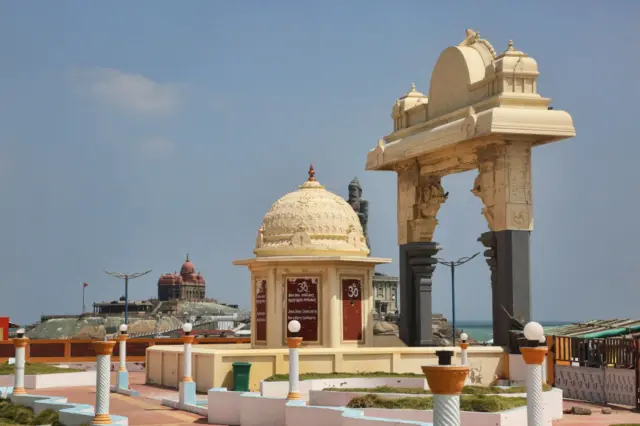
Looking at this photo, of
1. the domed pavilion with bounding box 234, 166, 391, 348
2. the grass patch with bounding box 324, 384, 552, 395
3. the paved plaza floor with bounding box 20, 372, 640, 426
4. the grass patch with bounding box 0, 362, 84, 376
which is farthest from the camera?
the grass patch with bounding box 0, 362, 84, 376

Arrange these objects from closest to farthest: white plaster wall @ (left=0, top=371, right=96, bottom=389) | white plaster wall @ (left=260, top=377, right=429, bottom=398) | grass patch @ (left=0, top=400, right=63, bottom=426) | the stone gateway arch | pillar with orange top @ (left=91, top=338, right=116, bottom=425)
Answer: pillar with orange top @ (left=91, top=338, right=116, bottom=425)
grass patch @ (left=0, top=400, right=63, bottom=426)
white plaster wall @ (left=260, top=377, right=429, bottom=398)
the stone gateway arch
white plaster wall @ (left=0, top=371, right=96, bottom=389)

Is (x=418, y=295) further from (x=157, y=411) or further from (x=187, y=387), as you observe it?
(x=157, y=411)

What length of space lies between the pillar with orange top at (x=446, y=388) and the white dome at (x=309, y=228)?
2239cm

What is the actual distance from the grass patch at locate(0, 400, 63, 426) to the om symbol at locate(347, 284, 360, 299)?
12.1m

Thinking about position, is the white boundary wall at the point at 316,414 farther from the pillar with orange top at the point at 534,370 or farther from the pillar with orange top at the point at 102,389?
the pillar with orange top at the point at 102,389

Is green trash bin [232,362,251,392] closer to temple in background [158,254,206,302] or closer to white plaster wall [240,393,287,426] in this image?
white plaster wall [240,393,287,426]

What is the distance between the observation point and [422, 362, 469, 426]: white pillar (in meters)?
10.9

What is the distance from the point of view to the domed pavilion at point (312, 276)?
3297 cm

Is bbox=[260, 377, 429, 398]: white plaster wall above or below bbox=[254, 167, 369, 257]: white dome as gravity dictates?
below

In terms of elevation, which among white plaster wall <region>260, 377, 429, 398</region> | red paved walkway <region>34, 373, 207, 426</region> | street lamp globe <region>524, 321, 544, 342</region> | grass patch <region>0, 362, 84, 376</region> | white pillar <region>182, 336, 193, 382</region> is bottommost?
red paved walkway <region>34, 373, 207, 426</region>

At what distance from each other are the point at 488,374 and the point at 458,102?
332 inches

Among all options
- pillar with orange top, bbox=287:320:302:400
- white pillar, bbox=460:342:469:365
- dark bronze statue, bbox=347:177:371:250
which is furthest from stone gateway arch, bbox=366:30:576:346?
dark bronze statue, bbox=347:177:371:250

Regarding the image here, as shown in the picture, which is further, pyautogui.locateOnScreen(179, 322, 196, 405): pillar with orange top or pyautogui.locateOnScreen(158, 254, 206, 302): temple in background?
pyautogui.locateOnScreen(158, 254, 206, 302): temple in background

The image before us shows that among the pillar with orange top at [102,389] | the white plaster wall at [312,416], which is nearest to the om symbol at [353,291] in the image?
the white plaster wall at [312,416]
